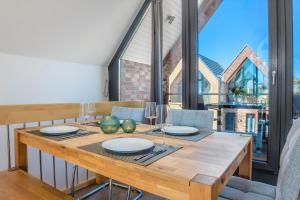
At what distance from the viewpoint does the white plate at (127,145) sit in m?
1.03

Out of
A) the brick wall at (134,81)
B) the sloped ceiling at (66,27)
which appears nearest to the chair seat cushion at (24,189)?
the sloped ceiling at (66,27)

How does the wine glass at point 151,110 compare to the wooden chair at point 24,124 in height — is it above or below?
above

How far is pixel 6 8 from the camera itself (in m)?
1.99

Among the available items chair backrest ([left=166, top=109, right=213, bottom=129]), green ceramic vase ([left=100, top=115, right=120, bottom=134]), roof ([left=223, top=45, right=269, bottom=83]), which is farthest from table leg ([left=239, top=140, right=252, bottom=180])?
roof ([left=223, top=45, right=269, bottom=83])

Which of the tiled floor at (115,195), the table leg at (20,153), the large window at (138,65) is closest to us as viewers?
the table leg at (20,153)

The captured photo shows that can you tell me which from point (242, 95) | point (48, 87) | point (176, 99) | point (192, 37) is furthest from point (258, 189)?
point (48, 87)

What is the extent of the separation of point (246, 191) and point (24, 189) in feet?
4.42

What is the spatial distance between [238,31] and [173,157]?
183 cm

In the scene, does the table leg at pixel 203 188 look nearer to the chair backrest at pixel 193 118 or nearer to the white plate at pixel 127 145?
the white plate at pixel 127 145

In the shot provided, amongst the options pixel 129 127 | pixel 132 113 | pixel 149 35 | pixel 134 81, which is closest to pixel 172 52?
pixel 149 35

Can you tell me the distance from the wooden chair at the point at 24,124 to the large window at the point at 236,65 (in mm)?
1091

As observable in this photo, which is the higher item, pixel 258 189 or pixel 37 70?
pixel 37 70

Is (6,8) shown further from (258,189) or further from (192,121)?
(258,189)

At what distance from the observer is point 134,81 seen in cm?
327
